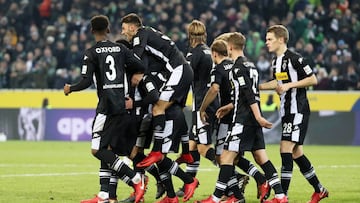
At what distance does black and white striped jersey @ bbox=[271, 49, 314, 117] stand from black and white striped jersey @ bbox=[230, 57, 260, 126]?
1.80ft

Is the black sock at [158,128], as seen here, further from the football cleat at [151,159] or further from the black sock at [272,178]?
the black sock at [272,178]

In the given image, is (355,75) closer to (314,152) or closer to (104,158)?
(314,152)

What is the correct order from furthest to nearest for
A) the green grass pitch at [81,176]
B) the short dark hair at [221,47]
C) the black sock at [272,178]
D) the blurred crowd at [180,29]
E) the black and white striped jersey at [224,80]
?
the blurred crowd at [180,29]
the green grass pitch at [81,176]
the short dark hair at [221,47]
the black and white striped jersey at [224,80]
the black sock at [272,178]

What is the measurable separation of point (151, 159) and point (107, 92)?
1.12 meters

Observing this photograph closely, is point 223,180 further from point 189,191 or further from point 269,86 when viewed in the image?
point 269,86

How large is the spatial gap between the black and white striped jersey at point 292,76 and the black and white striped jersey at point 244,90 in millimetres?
547

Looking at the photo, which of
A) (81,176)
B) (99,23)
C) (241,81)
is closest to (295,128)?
(241,81)

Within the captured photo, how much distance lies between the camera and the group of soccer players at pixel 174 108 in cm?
1184

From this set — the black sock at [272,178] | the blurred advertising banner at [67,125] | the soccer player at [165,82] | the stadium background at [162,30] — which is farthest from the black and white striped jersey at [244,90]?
the blurred advertising banner at [67,125]

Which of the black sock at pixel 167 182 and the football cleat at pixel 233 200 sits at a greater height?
the black sock at pixel 167 182

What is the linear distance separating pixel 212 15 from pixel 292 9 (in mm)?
2585

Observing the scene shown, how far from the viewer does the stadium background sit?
27.8 m

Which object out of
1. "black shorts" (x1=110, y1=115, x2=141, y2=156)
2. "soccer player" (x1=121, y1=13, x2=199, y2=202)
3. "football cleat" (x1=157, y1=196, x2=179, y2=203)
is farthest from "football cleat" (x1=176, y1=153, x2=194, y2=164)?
"black shorts" (x1=110, y1=115, x2=141, y2=156)

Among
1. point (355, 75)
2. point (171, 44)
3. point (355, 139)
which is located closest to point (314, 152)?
point (355, 139)
